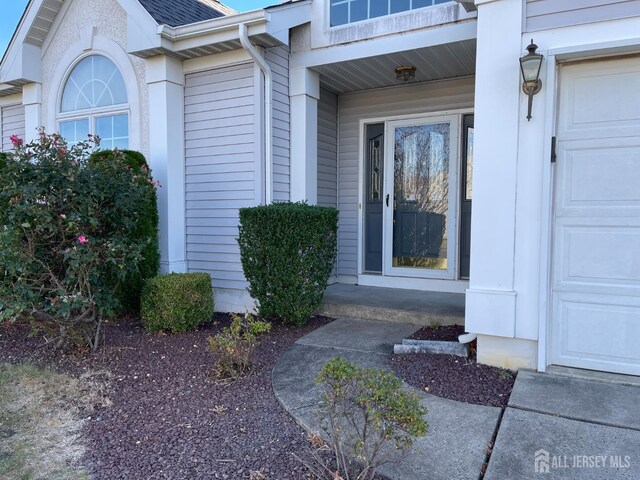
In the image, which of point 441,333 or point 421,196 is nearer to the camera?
point 441,333

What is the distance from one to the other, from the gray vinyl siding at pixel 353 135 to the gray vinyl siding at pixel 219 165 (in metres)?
1.59

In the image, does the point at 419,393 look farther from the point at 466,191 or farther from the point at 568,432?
the point at 466,191

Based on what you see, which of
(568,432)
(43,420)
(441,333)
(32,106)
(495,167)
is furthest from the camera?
(32,106)

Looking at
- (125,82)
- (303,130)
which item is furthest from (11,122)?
(303,130)

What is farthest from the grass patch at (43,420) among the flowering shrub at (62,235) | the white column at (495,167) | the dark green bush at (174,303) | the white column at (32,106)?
the white column at (32,106)

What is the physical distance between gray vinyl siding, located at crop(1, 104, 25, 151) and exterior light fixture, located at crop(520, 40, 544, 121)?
7.27 metres

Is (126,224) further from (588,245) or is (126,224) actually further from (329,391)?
(588,245)

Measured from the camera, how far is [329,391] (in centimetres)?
217

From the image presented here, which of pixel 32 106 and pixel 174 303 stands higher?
pixel 32 106

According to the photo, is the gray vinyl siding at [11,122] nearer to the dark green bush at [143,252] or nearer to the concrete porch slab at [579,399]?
the dark green bush at [143,252]

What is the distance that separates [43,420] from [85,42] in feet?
16.5

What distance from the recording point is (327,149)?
6.18 metres

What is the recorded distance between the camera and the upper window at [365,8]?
4781 millimetres

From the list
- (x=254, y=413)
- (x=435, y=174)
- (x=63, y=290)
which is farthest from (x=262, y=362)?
(x=435, y=174)
